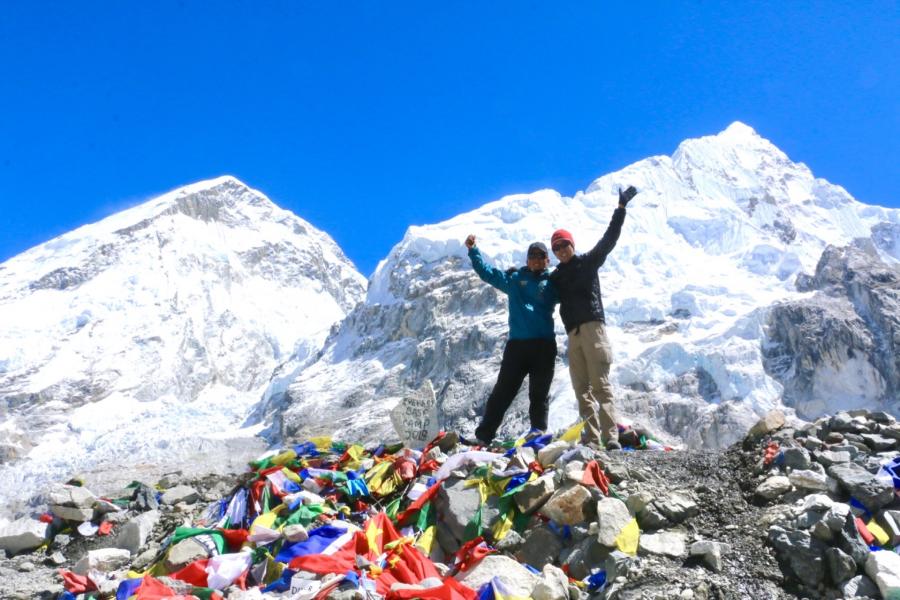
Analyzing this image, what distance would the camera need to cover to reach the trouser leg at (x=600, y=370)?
7609 millimetres

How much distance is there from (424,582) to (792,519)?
103 inches

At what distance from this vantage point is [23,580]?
7.57 metres

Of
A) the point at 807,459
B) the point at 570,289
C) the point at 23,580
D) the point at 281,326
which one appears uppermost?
the point at 281,326

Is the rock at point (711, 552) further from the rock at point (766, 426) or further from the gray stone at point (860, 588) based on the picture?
the rock at point (766, 426)

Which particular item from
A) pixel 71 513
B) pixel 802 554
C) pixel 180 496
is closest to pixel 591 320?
pixel 802 554

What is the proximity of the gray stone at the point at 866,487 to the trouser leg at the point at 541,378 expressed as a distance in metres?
2.91

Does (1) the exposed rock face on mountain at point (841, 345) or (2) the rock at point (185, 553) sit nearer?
(2) the rock at point (185, 553)

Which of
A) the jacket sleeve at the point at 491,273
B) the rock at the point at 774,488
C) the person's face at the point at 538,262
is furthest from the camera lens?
the jacket sleeve at the point at 491,273

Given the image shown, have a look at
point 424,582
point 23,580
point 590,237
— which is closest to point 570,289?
point 424,582

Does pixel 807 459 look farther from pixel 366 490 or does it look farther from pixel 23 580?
pixel 23 580

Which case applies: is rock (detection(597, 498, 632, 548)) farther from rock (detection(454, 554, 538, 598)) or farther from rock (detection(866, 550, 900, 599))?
rock (detection(866, 550, 900, 599))

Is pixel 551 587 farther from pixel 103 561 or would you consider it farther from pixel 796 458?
pixel 103 561

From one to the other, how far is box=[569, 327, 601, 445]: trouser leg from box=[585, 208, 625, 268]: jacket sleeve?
2.28 feet

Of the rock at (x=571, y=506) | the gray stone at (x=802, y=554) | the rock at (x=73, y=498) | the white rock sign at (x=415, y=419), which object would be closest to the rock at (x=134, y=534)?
the rock at (x=73, y=498)
